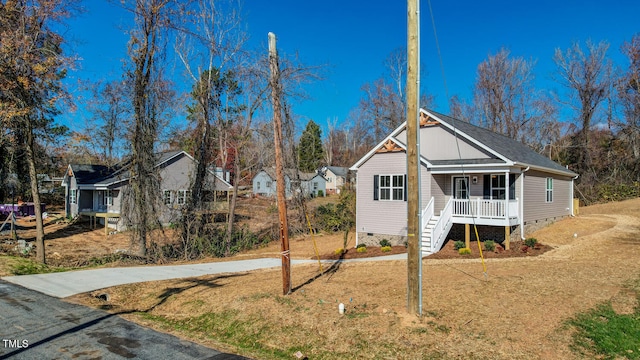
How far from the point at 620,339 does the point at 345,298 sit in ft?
15.7

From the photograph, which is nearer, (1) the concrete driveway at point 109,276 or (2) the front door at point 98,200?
(1) the concrete driveway at point 109,276

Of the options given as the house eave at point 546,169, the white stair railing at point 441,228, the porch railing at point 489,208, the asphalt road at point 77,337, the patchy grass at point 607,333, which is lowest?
the asphalt road at point 77,337

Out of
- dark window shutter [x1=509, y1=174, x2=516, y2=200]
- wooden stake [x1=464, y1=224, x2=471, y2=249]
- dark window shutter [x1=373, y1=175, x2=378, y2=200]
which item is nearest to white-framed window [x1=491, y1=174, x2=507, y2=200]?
dark window shutter [x1=509, y1=174, x2=516, y2=200]

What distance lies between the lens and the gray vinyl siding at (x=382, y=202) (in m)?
17.8

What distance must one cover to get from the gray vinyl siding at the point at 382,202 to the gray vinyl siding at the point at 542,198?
4.48m

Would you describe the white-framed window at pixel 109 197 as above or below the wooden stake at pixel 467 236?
above

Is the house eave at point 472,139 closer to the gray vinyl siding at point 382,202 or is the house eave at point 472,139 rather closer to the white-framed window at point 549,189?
the gray vinyl siding at point 382,202

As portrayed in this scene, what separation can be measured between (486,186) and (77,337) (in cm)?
1620

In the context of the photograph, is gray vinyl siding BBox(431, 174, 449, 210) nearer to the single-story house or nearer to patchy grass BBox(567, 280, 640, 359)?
patchy grass BBox(567, 280, 640, 359)

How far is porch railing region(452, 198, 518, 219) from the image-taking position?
15957 mm

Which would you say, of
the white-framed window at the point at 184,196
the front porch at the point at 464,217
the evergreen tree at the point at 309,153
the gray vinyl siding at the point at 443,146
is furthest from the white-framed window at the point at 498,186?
the evergreen tree at the point at 309,153

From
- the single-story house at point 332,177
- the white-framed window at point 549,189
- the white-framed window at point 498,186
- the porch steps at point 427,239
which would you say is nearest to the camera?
the porch steps at point 427,239

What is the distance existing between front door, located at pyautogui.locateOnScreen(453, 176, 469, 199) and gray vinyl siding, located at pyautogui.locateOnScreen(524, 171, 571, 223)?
8.20 ft

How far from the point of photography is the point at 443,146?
1834 cm
